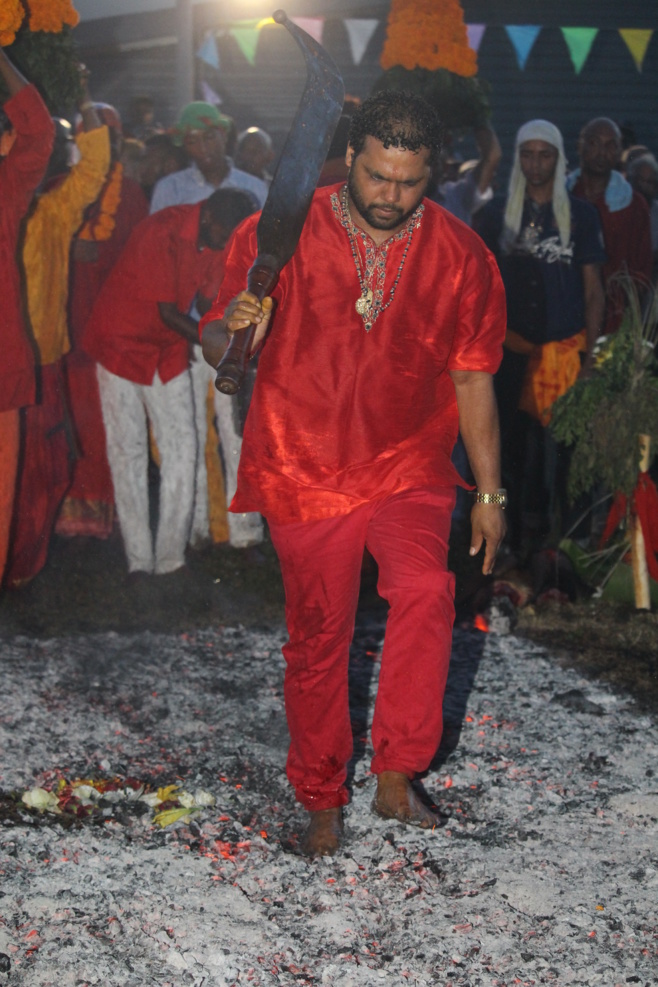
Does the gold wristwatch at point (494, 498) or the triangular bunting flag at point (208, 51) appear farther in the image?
the triangular bunting flag at point (208, 51)

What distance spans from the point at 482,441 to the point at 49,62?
372 centimetres

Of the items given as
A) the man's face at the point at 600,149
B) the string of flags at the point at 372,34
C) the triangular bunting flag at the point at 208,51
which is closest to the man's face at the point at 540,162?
the man's face at the point at 600,149

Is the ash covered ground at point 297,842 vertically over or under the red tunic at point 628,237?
under

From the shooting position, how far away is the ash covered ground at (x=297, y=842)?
3.09 metres

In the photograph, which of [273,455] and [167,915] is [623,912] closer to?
[167,915]

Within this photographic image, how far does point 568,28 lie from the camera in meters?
15.5

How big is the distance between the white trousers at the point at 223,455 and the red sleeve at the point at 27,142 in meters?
1.43

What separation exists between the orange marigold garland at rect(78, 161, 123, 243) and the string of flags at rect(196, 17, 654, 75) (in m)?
8.91

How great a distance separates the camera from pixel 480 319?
369 cm

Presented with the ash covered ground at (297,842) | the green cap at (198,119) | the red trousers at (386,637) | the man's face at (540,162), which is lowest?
the ash covered ground at (297,842)

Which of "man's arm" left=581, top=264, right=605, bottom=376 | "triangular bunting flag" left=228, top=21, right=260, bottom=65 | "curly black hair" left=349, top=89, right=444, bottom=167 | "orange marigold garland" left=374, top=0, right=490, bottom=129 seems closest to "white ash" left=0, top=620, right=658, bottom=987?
"curly black hair" left=349, top=89, right=444, bottom=167

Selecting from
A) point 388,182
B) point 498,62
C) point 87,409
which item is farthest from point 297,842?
point 498,62

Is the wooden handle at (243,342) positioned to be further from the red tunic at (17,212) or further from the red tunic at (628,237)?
the red tunic at (628,237)

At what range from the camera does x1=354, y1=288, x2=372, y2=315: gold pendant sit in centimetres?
356
